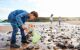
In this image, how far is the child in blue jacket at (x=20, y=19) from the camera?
89.9 inches

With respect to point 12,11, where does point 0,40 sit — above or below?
below

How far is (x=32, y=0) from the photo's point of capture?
2.39 m

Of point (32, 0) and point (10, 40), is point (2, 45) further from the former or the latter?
point (32, 0)

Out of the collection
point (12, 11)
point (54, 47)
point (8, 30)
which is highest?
point (12, 11)

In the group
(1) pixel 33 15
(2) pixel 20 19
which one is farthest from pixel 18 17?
(1) pixel 33 15

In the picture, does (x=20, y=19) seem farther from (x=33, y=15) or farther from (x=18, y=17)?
(x=33, y=15)

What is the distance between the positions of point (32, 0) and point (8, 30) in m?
0.45

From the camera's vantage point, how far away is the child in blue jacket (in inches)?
89.9

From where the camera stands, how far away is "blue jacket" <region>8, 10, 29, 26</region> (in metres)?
2.28

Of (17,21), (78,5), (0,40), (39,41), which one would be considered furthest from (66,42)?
(0,40)

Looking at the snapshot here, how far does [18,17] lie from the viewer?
2271 millimetres

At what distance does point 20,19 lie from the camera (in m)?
2.27

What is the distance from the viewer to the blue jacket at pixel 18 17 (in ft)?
7.47

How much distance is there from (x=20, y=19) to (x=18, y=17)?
3 centimetres
